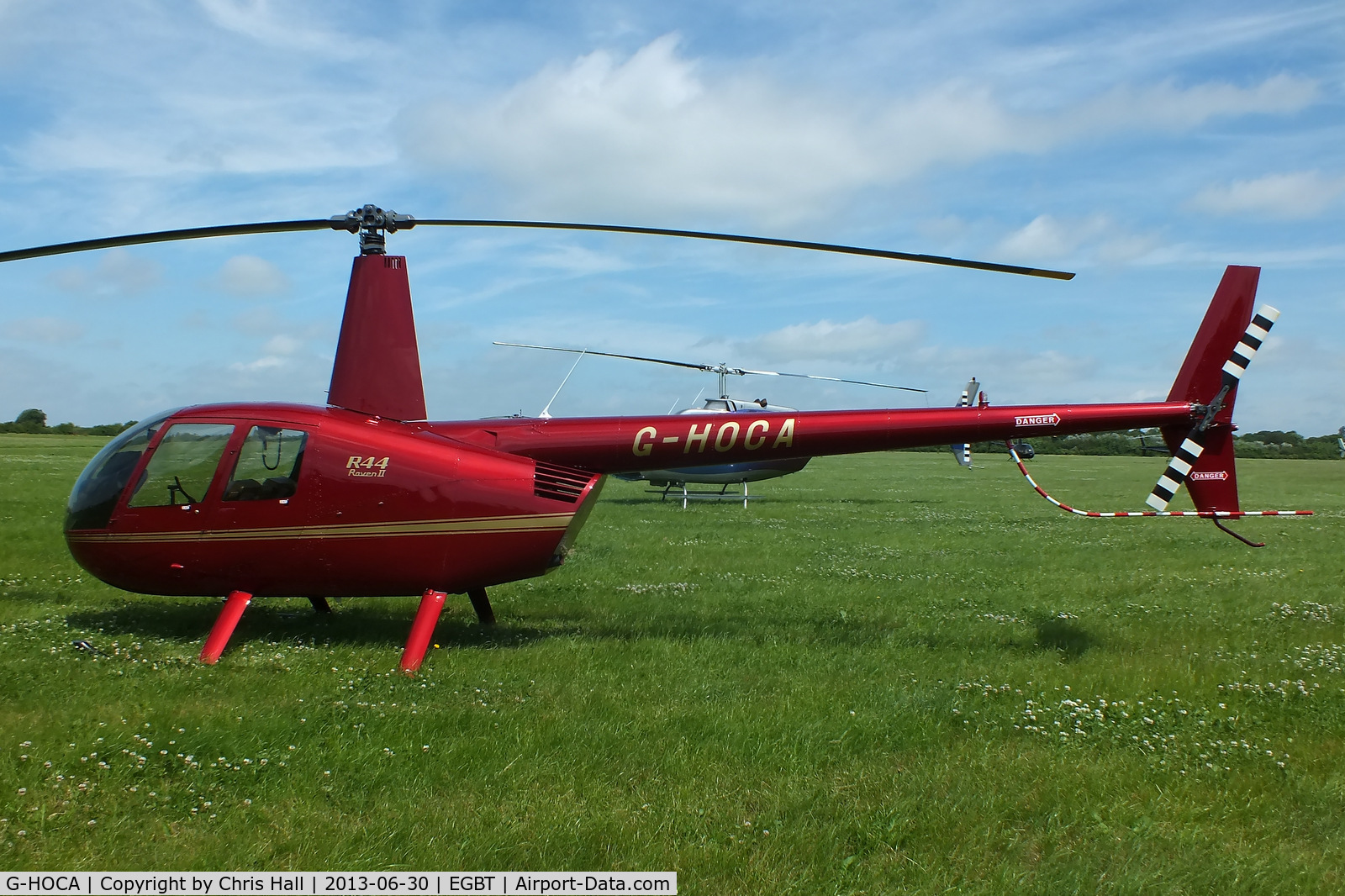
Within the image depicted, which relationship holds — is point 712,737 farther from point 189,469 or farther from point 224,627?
point 189,469

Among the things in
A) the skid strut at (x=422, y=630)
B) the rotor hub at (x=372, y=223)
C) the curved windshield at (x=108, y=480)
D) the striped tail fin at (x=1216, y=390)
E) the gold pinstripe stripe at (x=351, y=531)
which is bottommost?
the skid strut at (x=422, y=630)

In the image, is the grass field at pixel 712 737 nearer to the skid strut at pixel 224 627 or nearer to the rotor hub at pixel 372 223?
the skid strut at pixel 224 627

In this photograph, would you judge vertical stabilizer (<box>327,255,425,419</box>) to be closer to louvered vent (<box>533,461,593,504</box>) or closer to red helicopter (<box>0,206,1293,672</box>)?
red helicopter (<box>0,206,1293,672</box>)

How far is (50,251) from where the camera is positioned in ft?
24.8

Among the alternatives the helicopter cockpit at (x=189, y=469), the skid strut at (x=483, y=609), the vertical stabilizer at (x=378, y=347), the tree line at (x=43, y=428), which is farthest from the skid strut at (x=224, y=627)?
the tree line at (x=43, y=428)

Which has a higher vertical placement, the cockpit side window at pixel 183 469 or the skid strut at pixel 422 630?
the cockpit side window at pixel 183 469

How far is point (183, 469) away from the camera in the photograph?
8.12 m

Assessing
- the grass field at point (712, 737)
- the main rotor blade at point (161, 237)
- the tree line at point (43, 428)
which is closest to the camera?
the grass field at point (712, 737)

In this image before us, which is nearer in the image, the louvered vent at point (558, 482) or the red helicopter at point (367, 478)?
the red helicopter at point (367, 478)

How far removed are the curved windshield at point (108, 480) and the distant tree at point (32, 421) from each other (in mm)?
97890

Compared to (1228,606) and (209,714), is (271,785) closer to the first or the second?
(209,714)

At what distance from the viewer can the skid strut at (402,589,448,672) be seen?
7.56 meters

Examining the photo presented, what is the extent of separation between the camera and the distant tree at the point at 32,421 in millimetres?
90375

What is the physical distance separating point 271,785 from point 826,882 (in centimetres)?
292
